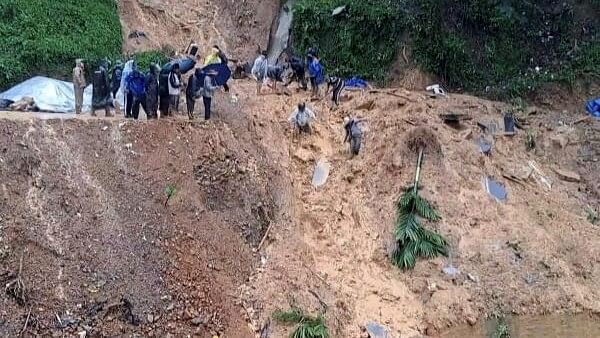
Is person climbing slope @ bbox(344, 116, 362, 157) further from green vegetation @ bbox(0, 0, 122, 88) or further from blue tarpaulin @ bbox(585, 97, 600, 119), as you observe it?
blue tarpaulin @ bbox(585, 97, 600, 119)

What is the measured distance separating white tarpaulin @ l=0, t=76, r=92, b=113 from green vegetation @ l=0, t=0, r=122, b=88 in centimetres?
164

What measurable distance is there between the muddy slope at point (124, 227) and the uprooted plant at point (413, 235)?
2394mm

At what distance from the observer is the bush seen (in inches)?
840

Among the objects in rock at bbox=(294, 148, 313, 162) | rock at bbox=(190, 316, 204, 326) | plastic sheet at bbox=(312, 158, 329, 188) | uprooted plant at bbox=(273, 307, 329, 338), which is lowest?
uprooted plant at bbox=(273, 307, 329, 338)

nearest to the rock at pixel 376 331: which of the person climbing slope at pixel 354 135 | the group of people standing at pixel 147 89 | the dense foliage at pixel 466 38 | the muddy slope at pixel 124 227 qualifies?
the muddy slope at pixel 124 227

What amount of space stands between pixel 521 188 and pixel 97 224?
28.6 feet

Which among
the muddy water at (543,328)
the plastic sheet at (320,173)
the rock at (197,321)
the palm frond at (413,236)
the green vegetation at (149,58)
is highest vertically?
the green vegetation at (149,58)

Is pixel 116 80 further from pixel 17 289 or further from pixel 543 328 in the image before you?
pixel 543 328

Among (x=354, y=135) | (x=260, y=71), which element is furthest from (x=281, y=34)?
(x=354, y=135)

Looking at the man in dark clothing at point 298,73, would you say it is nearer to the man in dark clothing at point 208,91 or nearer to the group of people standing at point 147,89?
the group of people standing at point 147,89

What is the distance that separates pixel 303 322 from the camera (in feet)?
39.5

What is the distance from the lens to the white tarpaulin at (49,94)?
14951 mm

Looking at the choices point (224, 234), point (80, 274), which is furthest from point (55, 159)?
point (224, 234)

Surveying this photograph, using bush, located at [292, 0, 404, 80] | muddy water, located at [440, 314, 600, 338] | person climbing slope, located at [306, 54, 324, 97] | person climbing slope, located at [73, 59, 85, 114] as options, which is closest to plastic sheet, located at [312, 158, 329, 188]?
person climbing slope, located at [306, 54, 324, 97]
